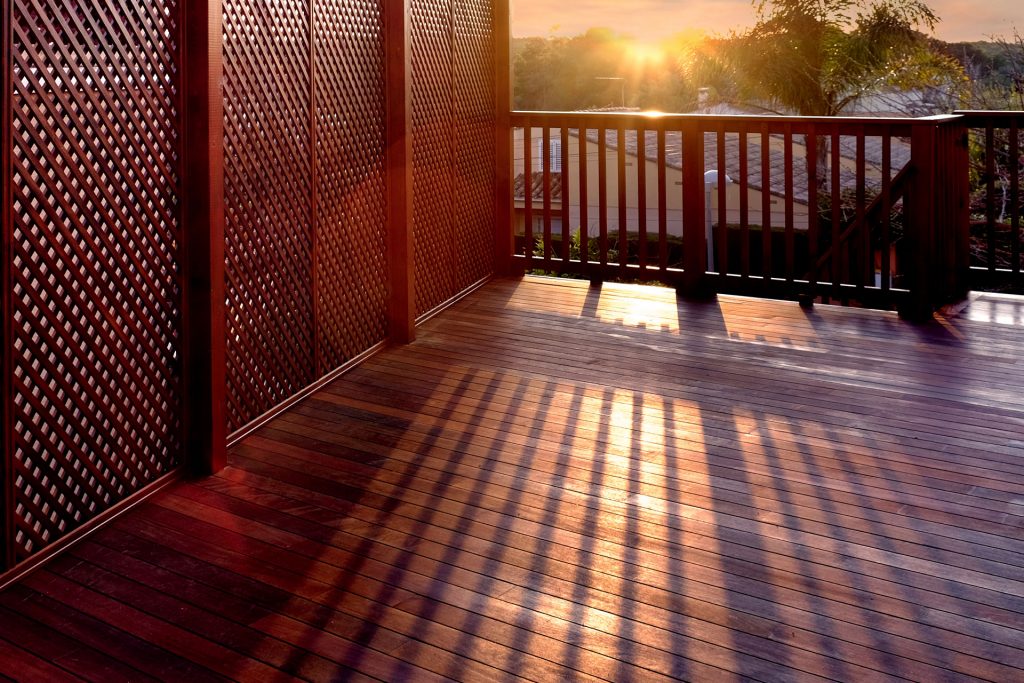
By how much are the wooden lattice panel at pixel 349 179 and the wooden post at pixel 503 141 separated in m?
1.67

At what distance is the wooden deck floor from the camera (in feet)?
7.94

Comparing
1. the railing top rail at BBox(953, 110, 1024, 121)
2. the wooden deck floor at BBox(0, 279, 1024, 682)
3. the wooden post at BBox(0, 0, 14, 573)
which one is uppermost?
the railing top rail at BBox(953, 110, 1024, 121)

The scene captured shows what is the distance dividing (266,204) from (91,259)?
3.44 ft

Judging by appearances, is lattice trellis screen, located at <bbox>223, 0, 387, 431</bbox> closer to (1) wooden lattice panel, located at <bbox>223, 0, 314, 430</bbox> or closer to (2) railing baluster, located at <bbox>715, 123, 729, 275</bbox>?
(1) wooden lattice panel, located at <bbox>223, 0, 314, 430</bbox>

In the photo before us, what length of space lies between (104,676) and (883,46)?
69.1 feet

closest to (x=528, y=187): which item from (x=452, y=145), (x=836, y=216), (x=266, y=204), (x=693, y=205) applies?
(x=452, y=145)

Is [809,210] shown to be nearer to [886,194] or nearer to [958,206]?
[886,194]

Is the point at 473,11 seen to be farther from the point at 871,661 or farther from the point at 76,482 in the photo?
the point at 871,661

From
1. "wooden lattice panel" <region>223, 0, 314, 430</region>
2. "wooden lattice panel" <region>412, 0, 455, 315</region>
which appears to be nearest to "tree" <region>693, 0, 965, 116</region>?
"wooden lattice panel" <region>412, 0, 455, 315</region>

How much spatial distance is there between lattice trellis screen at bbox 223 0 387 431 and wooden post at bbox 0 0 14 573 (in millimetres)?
1110

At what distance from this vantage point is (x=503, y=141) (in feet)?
21.8

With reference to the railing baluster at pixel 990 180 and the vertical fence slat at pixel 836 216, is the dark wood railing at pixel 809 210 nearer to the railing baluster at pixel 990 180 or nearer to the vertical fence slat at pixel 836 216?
the vertical fence slat at pixel 836 216

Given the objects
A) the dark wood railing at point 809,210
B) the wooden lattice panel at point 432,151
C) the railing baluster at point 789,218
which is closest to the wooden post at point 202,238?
the wooden lattice panel at point 432,151

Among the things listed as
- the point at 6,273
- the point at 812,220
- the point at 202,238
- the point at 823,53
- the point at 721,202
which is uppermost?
the point at 823,53
